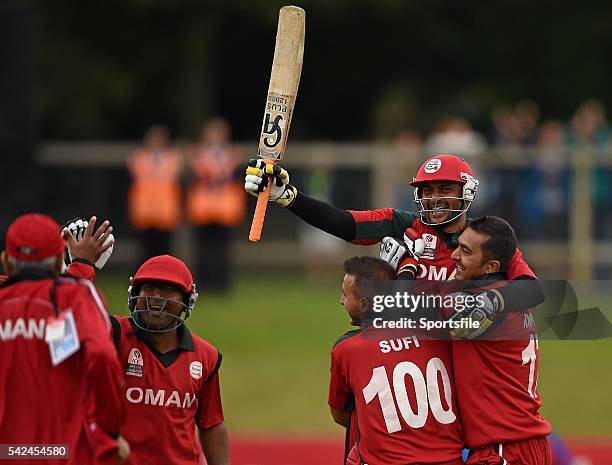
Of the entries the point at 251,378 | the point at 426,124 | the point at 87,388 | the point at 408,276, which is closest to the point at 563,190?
the point at 251,378

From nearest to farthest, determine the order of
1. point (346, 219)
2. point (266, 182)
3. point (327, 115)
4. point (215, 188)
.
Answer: point (266, 182)
point (346, 219)
point (215, 188)
point (327, 115)

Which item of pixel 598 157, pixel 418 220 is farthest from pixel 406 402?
pixel 598 157

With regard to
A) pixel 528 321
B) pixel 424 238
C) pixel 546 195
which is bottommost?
pixel 528 321

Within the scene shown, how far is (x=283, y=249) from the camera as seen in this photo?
18.3 m

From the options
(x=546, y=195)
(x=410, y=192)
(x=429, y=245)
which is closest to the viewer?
(x=429, y=245)

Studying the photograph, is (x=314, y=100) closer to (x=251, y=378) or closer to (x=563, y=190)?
(x=563, y=190)

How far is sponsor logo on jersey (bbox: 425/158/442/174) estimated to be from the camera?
6.73 metres

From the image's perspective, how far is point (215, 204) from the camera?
17000 mm

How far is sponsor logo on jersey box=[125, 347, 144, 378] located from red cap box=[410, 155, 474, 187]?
158 cm

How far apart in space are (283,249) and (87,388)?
41.9 feet

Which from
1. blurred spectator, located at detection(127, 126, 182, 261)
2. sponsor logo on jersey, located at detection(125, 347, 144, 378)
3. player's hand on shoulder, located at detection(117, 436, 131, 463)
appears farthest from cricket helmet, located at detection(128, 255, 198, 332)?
blurred spectator, located at detection(127, 126, 182, 261)

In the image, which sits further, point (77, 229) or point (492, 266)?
point (77, 229)

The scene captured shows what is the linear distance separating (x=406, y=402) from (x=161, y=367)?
44.5 inches

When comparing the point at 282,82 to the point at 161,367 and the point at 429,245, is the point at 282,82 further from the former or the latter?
the point at 161,367
